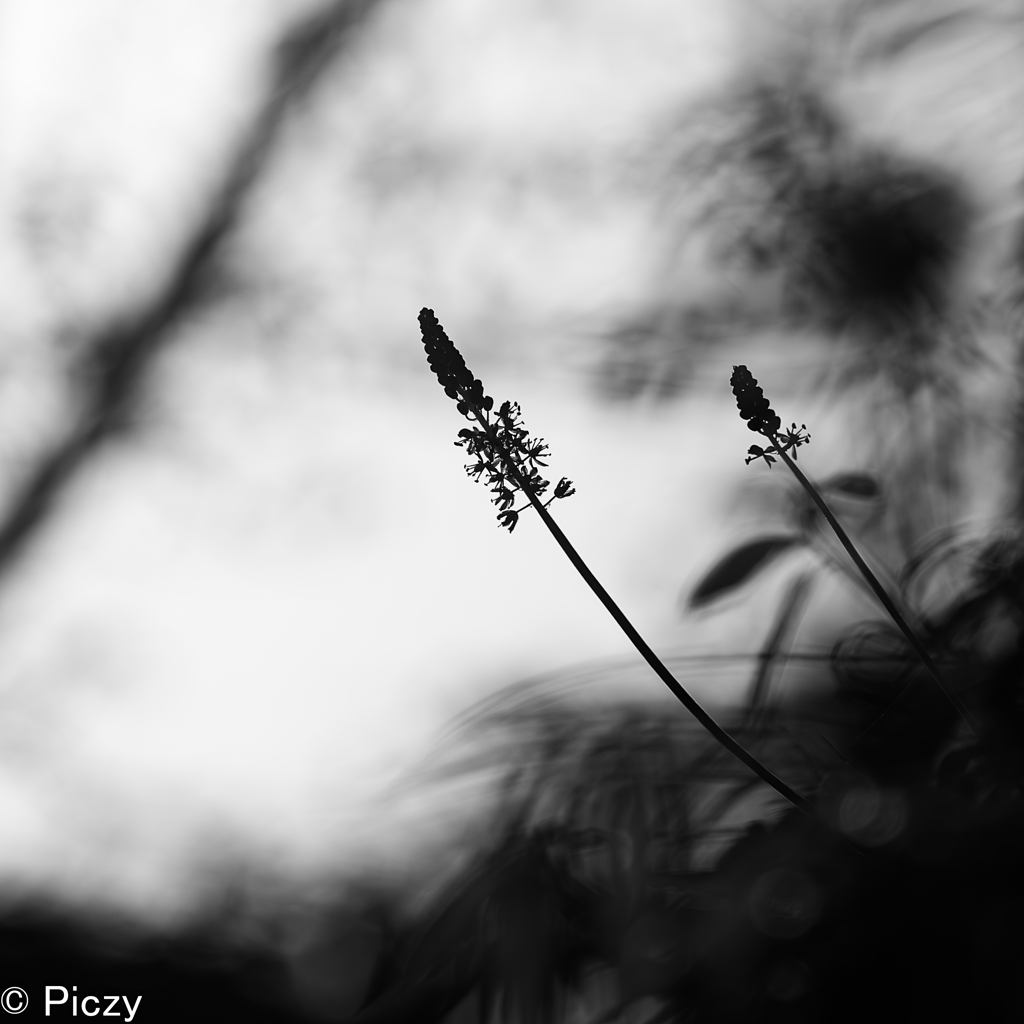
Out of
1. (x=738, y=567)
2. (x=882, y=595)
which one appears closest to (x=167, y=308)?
(x=738, y=567)

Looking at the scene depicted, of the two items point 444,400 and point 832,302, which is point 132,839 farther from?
point 832,302

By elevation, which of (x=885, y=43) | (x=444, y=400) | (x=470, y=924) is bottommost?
(x=470, y=924)

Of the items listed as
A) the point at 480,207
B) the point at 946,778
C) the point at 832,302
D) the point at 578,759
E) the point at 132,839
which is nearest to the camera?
the point at 946,778

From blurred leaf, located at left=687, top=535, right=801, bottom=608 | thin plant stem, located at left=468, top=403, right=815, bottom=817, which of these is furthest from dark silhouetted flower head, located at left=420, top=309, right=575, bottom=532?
blurred leaf, located at left=687, top=535, right=801, bottom=608

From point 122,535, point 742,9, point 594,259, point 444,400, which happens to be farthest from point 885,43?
point 122,535

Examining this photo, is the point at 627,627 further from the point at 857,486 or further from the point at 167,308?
the point at 167,308

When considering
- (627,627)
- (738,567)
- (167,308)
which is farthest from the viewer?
(167,308)

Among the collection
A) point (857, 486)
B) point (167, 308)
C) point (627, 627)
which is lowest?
point (627, 627)

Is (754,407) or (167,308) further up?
(167,308)
